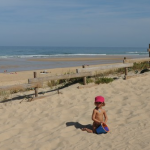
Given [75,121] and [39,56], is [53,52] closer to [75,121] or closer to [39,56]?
[39,56]

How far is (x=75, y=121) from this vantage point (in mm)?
6531

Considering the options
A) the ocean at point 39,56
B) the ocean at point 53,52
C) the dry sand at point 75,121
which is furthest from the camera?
the ocean at point 53,52

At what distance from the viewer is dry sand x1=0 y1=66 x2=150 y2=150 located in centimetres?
512

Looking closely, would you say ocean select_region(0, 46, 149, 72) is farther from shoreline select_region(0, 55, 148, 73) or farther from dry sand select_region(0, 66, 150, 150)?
dry sand select_region(0, 66, 150, 150)

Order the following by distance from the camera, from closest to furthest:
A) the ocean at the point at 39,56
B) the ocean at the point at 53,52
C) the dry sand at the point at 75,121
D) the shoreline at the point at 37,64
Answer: the dry sand at the point at 75,121 < the shoreline at the point at 37,64 < the ocean at the point at 39,56 < the ocean at the point at 53,52

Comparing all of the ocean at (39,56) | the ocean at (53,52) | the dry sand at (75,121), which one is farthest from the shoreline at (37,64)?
the dry sand at (75,121)

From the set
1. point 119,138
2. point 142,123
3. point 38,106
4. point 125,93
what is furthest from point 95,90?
point 119,138

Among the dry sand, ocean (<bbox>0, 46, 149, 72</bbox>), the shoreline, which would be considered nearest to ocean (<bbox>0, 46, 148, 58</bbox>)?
ocean (<bbox>0, 46, 149, 72</bbox>)

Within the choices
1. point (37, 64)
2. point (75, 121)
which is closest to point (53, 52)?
point (37, 64)

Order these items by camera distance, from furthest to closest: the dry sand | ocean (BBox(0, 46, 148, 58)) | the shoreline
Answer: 1. ocean (BBox(0, 46, 148, 58))
2. the shoreline
3. the dry sand

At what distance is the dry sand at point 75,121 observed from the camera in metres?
5.12

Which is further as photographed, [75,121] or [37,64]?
[37,64]

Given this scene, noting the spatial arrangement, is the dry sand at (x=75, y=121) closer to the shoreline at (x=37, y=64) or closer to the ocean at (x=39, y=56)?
the shoreline at (x=37, y=64)

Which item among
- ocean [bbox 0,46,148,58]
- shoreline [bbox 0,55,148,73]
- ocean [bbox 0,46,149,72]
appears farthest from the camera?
ocean [bbox 0,46,148,58]
